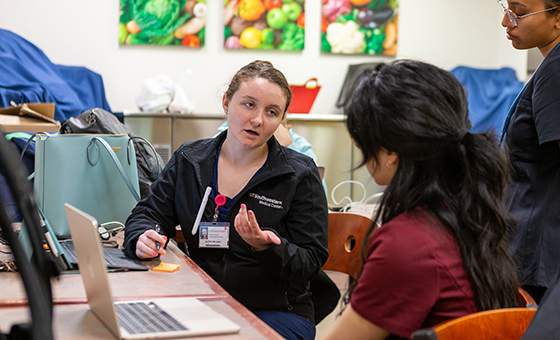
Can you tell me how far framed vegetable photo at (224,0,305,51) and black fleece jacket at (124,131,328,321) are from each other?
134 inches

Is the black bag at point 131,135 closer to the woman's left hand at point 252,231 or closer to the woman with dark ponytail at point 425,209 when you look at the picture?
the woman's left hand at point 252,231

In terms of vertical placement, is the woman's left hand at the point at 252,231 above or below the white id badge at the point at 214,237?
above

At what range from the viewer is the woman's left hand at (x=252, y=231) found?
1228 millimetres

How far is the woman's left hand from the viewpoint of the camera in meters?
1.23

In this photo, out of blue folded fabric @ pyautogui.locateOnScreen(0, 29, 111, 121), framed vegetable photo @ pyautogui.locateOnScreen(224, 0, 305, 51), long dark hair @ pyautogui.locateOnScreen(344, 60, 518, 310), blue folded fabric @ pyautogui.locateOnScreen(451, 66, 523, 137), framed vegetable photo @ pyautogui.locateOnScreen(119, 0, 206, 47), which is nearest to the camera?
long dark hair @ pyautogui.locateOnScreen(344, 60, 518, 310)

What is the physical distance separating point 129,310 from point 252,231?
0.36m

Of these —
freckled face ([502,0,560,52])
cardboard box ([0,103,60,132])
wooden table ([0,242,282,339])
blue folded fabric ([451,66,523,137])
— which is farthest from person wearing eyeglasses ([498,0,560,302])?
blue folded fabric ([451,66,523,137])

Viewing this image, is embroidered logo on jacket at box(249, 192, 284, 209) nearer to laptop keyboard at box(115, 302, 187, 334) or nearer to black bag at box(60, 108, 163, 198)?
laptop keyboard at box(115, 302, 187, 334)

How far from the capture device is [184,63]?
4.81 metres

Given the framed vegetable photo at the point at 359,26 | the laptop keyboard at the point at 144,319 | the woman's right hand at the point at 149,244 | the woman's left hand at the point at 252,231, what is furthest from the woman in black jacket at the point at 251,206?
the framed vegetable photo at the point at 359,26

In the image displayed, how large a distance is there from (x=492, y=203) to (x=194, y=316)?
0.57 metres

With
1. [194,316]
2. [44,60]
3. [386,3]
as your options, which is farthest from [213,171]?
[386,3]

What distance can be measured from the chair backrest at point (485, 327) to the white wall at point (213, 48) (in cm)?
368

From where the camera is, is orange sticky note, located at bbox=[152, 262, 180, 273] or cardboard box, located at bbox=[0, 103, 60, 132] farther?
cardboard box, located at bbox=[0, 103, 60, 132]
